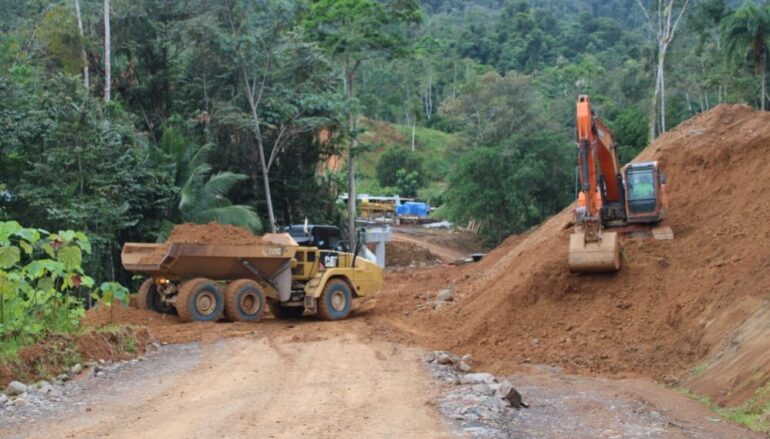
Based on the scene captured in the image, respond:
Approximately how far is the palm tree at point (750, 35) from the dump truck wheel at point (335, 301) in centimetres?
2944

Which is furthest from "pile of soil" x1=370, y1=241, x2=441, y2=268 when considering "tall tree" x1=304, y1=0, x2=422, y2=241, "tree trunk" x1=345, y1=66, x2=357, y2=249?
"tall tree" x1=304, y1=0, x2=422, y2=241

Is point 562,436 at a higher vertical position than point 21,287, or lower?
lower

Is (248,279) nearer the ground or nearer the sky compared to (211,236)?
nearer the ground

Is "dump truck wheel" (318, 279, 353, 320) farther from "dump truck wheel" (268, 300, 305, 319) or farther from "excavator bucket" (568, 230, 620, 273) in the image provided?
"excavator bucket" (568, 230, 620, 273)

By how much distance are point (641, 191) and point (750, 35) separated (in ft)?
87.9

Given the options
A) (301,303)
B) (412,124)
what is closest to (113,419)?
(301,303)

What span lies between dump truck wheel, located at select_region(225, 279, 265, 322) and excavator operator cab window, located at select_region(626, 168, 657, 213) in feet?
30.4

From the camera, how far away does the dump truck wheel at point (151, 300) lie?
66.6 ft

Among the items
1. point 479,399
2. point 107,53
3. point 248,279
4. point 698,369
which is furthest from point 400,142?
point 479,399

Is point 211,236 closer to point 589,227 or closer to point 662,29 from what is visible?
point 589,227

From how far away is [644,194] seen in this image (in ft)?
73.0

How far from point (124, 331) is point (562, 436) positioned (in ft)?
27.9

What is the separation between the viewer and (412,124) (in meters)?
91.3

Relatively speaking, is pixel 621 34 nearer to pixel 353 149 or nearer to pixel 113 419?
pixel 353 149
